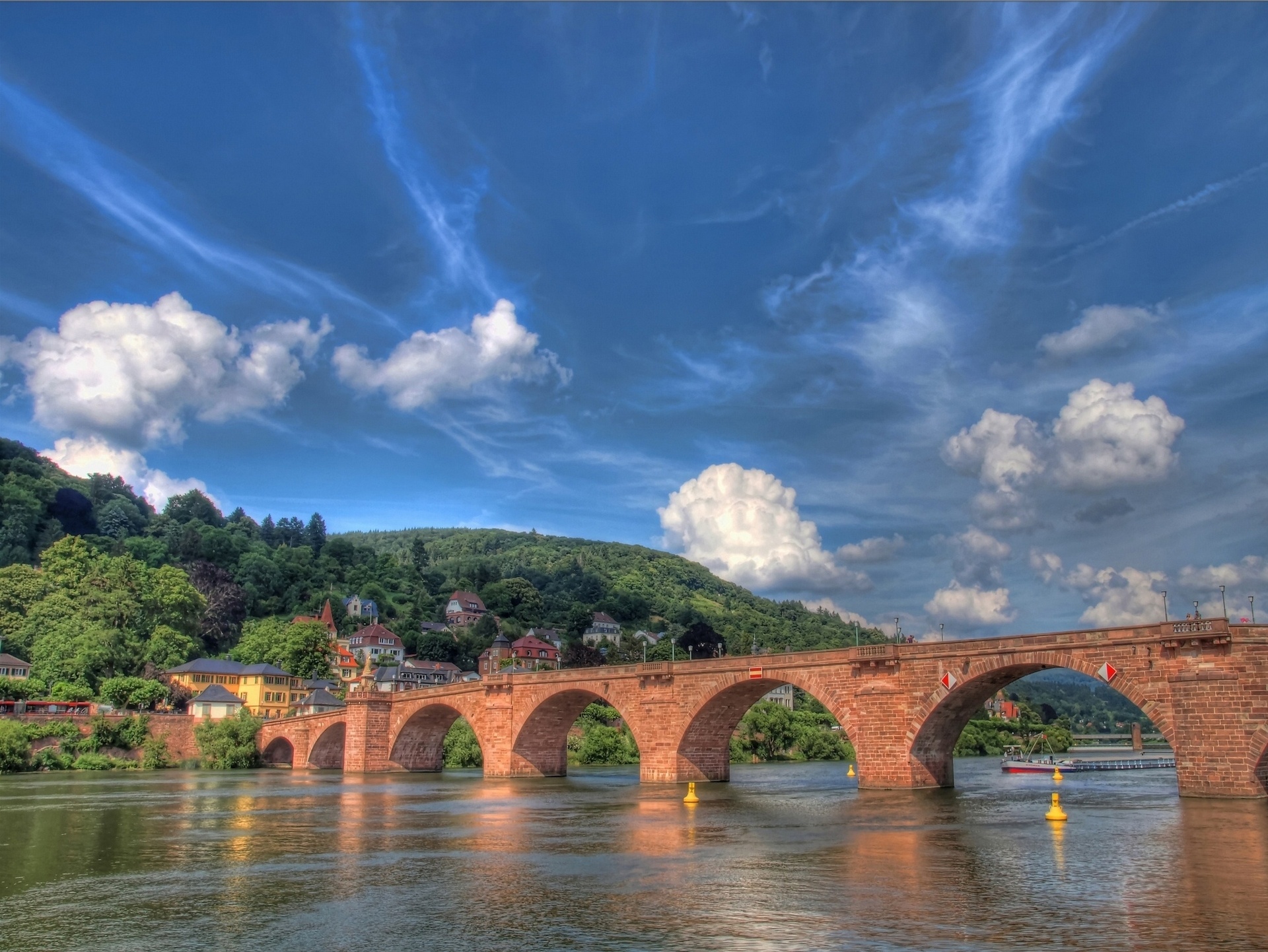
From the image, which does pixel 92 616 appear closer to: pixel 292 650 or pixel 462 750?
pixel 292 650

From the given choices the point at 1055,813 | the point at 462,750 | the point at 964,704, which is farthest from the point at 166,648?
the point at 1055,813

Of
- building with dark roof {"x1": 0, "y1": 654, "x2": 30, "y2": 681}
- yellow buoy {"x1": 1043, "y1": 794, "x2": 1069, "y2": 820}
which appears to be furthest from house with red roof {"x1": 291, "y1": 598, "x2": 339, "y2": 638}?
yellow buoy {"x1": 1043, "y1": 794, "x2": 1069, "y2": 820}

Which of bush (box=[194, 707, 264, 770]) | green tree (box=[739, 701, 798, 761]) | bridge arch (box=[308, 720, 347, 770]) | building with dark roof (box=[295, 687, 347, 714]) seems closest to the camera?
bridge arch (box=[308, 720, 347, 770])

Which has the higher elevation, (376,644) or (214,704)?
(376,644)

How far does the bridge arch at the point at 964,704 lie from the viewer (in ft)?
109

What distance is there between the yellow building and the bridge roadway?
116 ft

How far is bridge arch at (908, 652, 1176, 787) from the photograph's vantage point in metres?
33.2

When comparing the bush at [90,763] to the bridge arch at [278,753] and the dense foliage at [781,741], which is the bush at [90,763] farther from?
the dense foliage at [781,741]

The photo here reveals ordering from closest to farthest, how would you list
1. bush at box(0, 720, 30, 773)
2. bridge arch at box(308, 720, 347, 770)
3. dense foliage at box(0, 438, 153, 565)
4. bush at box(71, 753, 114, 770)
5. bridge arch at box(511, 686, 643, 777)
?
bridge arch at box(511, 686, 643, 777)
bush at box(0, 720, 30, 773)
bridge arch at box(308, 720, 347, 770)
bush at box(71, 753, 114, 770)
dense foliage at box(0, 438, 153, 565)

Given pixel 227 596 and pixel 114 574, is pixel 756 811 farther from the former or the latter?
pixel 227 596

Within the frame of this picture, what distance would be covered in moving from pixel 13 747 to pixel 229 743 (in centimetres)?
1507

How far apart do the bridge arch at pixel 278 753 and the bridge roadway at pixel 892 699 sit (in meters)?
17.2

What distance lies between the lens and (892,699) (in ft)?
130

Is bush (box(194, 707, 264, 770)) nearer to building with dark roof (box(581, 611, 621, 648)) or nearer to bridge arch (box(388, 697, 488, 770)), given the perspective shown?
bridge arch (box(388, 697, 488, 770))
